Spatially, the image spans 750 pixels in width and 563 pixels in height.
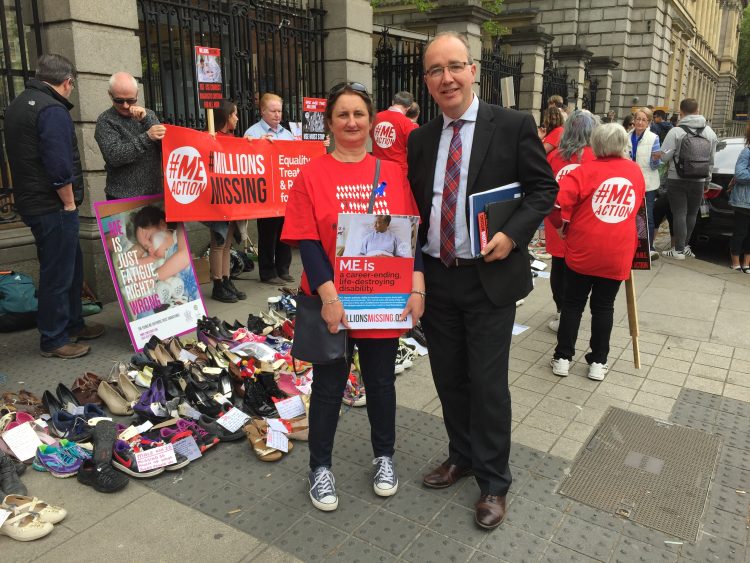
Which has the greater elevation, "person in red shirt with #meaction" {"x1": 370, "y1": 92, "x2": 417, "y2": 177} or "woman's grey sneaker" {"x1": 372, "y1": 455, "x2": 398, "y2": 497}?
"person in red shirt with #meaction" {"x1": 370, "y1": 92, "x2": 417, "y2": 177}

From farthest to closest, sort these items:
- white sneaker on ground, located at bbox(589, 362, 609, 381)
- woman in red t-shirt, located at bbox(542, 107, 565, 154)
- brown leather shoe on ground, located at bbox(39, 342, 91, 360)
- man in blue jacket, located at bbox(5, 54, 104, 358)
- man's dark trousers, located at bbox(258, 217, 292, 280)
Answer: man's dark trousers, located at bbox(258, 217, 292, 280) → woman in red t-shirt, located at bbox(542, 107, 565, 154) → brown leather shoe on ground, located at bbox(39, 342, 91, 360) → white sneaker on ground, located at bbox(589, 362, 609, 381) → man in blue jacket, located at bbox(5, 54, 104, 358)

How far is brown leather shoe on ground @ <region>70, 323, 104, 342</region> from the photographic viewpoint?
5.38 meters

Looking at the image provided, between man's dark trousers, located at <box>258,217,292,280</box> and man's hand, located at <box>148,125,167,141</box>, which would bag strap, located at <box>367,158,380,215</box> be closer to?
man's hand, located at <box>148,125,167,141</box>

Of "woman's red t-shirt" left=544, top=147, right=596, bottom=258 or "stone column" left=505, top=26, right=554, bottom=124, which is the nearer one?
"woman's red t-shirt" left=544, top=147, right=596, bottom=258

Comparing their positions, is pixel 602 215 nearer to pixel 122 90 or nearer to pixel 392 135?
pixel 392 135

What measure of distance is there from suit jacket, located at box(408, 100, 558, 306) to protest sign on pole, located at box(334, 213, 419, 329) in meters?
0.33

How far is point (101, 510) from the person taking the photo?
121 inches

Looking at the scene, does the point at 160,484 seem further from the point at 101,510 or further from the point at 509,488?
the point at 509,488

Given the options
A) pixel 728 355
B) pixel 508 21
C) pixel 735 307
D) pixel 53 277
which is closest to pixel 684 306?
pixel 735 307

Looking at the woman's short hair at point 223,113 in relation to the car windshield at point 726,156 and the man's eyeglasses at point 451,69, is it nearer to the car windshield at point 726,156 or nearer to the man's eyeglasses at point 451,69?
the man's eyeglasses at point 451,69

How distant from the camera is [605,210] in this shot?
4465 mm

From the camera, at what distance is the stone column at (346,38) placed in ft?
31.3

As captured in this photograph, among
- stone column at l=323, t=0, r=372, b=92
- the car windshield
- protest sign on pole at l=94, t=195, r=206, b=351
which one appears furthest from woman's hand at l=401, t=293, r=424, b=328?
the car windshield

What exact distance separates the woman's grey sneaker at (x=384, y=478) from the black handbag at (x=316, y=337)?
72cm
